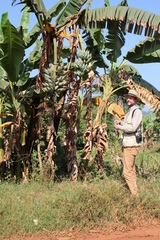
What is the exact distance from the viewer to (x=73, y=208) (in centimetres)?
590

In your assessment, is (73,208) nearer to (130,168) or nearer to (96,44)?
(130,168)

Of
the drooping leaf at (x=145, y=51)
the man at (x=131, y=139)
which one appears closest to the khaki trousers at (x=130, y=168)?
the man at (x=131, y=139)

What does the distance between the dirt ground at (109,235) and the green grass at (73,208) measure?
0.35 ft

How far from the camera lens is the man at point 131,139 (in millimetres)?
6875

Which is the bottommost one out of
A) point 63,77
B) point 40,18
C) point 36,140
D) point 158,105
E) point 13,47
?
point 36,140

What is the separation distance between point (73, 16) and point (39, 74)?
134 cm

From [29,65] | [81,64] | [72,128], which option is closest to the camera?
[81,64]

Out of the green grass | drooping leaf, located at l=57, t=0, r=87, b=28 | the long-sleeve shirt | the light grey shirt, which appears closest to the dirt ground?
the green grass

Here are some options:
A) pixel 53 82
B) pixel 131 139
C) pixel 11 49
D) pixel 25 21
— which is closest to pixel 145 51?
pixel 53 82

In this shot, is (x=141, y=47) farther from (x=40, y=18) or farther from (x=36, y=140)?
(x=36, y=140)

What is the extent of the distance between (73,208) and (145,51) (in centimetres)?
428

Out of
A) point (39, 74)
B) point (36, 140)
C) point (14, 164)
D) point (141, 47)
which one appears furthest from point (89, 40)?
point (14, 164)

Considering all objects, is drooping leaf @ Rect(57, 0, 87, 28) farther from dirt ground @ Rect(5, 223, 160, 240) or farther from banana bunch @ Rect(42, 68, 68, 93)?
dirt ground @ Rect(5, 223, 160, 240)

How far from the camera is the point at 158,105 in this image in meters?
8.27
